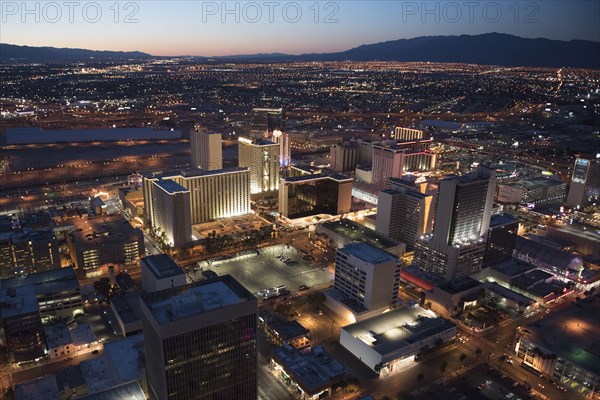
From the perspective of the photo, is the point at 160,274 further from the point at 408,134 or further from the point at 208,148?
the point at 408,134

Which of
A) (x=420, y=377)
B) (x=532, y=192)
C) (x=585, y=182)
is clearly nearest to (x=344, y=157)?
(x=532, y=192)

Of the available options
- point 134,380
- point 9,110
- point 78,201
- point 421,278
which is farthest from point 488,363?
point 9,110

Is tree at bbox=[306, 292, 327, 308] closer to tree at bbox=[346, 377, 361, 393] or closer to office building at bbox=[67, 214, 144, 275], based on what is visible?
tree at bbox=[346, 377, 361, 393]

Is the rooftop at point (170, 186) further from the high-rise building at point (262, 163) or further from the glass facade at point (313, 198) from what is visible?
the high-rise building at point (262, 163)

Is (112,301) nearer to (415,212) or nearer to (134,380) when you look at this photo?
(134,380)

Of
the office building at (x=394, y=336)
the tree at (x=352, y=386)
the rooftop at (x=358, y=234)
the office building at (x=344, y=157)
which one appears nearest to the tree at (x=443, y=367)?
the office building at (x=394, y=336)

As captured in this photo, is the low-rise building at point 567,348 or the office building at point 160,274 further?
the office building at point 160,274
